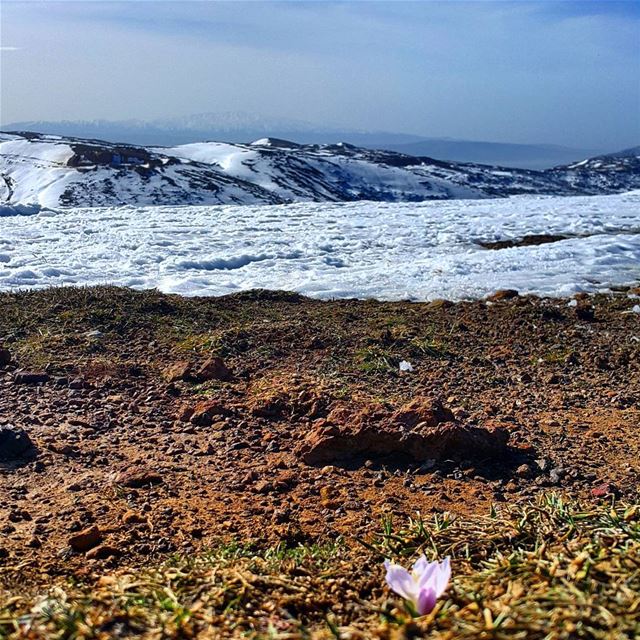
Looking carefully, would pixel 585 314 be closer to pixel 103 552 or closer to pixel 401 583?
pixel 103 552

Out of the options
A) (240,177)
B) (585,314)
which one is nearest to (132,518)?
(585,314)

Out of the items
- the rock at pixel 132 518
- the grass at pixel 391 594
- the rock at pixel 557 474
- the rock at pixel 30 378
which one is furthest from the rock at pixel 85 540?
the rock at pixel 30 378

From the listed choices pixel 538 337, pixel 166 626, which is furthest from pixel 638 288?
pixel 166 626

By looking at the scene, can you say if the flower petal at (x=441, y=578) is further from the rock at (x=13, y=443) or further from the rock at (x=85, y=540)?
the rock at (x=13, y=443)

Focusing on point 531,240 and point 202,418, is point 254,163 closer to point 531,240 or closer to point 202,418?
point 531,240

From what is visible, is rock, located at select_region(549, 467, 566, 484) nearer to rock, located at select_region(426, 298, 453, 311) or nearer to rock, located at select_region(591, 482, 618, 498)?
rock, located at select_region(591, 482, 618, 498)
